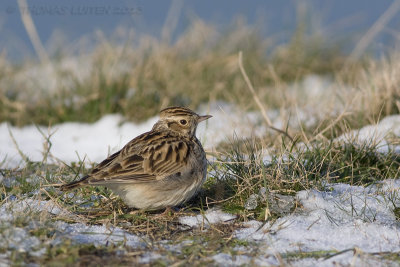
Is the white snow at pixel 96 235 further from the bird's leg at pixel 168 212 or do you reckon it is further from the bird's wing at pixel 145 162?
the bird's leg at pixel 168 212

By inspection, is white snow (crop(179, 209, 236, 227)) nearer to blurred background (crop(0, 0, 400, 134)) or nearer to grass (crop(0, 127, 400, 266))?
grass (crop(0, 127, 400, 266))

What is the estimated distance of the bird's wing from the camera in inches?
207

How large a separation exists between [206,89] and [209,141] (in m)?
2.51

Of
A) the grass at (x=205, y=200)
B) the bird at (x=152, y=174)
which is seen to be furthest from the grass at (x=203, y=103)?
the bird at (x=152, y=174)

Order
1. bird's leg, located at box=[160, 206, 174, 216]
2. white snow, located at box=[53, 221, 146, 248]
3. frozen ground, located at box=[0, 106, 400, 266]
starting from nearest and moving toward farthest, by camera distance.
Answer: frozen ground, located at box=[0, 106, 400, 266], white snow, located at box=[53, 221, 146, 248], bird's leg, located at box=[160, 206, 174, 216]

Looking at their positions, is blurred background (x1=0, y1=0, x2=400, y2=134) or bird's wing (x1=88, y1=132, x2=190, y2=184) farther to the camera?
blurred background (x1=0, y1=0, x2=400, y2=134)

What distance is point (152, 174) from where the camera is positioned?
545cm

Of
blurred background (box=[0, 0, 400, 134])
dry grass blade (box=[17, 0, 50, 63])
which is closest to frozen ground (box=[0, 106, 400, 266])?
blurred background (box=[0, 0, 400, 134])

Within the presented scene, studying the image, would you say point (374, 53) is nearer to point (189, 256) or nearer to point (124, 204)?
point (124, 204)

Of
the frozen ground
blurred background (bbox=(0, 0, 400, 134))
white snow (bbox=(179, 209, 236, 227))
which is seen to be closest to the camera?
the frozen ground

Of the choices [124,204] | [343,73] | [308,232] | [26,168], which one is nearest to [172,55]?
[343,73]

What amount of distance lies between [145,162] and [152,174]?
0.46ft

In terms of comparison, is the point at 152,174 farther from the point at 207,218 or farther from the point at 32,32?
the point at 32,32

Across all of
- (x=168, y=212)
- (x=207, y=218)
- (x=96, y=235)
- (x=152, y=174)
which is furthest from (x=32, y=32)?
(x=96, y=235)
